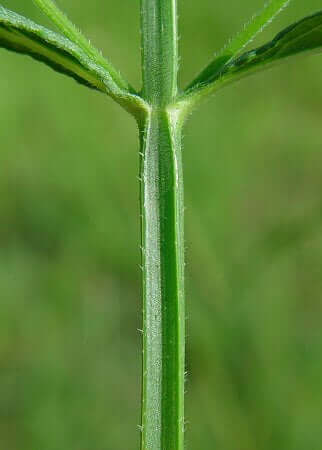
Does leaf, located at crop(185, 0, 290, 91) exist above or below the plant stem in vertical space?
above

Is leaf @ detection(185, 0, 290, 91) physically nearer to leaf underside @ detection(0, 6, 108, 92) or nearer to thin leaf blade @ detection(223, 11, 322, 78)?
thin leaf blade @ detection(223, 11, 322, 78)

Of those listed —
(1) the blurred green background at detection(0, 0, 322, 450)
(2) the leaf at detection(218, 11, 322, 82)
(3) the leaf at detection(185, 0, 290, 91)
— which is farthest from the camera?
(1) the blurred green background at detection(0, 0, 322, 450)

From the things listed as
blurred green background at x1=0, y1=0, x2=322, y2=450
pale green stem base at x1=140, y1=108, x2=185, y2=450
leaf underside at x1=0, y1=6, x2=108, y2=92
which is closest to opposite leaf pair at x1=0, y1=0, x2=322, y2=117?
leaf underside at x1=0, y1=6, x2=108, y2=92

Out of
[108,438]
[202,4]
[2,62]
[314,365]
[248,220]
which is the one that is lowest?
[108,438]

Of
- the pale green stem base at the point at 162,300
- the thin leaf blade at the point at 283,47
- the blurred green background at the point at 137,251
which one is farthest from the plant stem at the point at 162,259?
the blurred green background at the point at 137,251

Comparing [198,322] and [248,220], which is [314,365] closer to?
[198,322]

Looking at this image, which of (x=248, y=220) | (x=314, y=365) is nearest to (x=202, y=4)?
(x=248, y=220)

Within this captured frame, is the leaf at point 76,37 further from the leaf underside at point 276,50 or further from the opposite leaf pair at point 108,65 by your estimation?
the leaf underside at point 276,50
